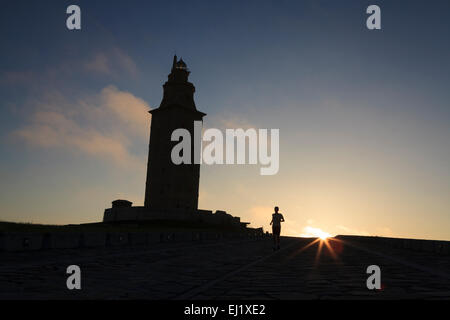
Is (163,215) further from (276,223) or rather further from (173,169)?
(276,223)

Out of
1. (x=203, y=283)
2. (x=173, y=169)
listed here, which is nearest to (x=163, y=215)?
(x=173, y=169)

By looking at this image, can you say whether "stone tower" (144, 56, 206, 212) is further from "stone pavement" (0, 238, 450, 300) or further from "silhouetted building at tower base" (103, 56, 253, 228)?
"stone pavement" (0, 238, 450, 300)

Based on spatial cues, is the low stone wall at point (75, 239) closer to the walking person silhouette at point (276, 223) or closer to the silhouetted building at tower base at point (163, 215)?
the walking person silhouette at point (276, 223)

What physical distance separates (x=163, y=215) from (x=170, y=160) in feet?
35.3

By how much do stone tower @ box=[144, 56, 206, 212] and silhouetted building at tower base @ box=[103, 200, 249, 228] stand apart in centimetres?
270

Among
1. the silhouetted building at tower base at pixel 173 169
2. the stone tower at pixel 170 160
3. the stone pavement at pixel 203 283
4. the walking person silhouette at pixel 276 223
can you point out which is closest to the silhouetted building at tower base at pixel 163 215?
the silhouetted building at tower base at pixel 173 169

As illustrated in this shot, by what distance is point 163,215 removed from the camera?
56.1m

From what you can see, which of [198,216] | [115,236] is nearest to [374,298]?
[115,236]

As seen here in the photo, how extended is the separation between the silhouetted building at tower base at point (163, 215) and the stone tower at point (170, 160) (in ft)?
8.86

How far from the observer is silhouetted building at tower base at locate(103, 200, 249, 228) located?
55844mm

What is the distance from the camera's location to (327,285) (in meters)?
7.71

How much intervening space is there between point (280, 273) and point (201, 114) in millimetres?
60772

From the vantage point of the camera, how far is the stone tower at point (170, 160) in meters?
63.8
